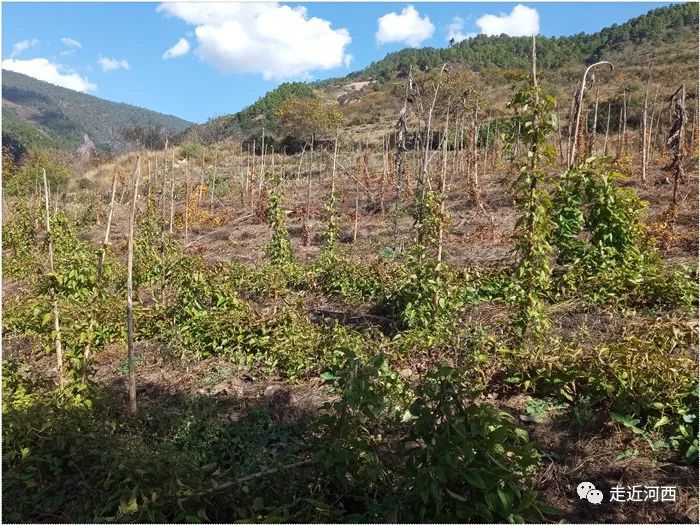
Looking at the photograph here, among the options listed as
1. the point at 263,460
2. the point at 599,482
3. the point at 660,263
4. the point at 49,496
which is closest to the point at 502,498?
the point at 599,482

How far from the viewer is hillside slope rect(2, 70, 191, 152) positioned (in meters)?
77.7

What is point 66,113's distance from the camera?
9588cm

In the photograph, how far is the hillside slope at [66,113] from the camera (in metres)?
77.7

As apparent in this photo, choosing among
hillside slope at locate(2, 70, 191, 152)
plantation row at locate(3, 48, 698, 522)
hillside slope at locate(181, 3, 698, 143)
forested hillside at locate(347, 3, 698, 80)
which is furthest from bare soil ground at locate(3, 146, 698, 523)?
hillside slope at locate(2, 70, 191, 152)

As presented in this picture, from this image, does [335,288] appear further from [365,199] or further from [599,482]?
[365,199]

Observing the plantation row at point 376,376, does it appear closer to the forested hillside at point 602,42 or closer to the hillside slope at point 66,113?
the forested hillside at point 602,42

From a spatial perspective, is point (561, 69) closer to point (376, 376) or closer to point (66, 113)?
point (376, 376)

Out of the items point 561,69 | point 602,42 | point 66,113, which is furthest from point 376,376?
point 66,113

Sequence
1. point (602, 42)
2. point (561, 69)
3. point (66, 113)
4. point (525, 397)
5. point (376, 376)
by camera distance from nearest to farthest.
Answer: point (376, 376) → point (525, 397) → point (561, 69) → point (602, 42) → point (66, 113)

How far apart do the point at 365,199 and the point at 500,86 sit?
23.7m

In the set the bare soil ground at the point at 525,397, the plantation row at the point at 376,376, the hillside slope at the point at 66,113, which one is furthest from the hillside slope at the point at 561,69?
the hillside slope at the point at 66,113

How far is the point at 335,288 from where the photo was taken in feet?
23.0

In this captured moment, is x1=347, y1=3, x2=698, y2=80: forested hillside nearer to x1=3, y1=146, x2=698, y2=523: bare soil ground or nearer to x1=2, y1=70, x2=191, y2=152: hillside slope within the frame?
x1=3, y1=146, x2=698, y2=523: bare soil ground

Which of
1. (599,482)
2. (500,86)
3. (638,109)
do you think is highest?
(500,86)
